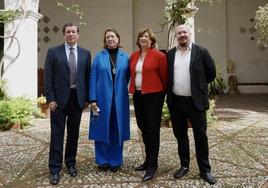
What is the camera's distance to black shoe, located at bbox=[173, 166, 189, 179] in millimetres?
4160

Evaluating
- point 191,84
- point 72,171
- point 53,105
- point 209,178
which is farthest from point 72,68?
point 209,178

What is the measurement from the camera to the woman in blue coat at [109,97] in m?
4.20

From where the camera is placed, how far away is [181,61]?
3920 mm

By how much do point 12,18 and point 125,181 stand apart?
544 cm

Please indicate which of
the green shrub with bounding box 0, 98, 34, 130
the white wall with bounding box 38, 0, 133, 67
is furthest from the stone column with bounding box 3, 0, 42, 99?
the white wall with bounding box 38, 0, 133, 67

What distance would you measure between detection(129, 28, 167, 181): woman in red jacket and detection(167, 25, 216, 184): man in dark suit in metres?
0.12

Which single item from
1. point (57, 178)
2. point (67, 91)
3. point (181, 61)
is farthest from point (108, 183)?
point (181, 61)

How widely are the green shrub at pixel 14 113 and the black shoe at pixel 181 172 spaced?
421 centimetres

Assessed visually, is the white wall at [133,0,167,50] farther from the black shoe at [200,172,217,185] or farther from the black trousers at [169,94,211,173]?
the black shoe at [200,172,217,185]

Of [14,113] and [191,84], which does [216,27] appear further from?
[191,84]

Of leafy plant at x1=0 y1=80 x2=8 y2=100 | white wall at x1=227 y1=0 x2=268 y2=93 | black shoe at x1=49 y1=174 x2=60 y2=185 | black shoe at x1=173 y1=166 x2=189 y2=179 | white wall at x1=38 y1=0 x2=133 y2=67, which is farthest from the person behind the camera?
white wall at x1=227 y1=0 x2=268 y2=93

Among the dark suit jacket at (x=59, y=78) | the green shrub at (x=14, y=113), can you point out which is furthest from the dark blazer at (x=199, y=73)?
the green shrub at (x=14, y=113)

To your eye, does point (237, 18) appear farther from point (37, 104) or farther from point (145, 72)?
point (145, 72)

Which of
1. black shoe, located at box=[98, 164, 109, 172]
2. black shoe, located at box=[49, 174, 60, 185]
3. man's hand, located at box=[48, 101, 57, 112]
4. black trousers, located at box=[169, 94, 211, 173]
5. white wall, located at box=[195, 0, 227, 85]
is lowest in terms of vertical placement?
black shoe, located at box=[49, 174, 60, 185]
